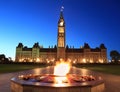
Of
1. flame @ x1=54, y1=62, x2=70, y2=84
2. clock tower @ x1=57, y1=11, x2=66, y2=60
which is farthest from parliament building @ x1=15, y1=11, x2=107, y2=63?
flame @ x1=54, y1=62, x2=70, y2=84

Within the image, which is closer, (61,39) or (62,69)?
(62,69)

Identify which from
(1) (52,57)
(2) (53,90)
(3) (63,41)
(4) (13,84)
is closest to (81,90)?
(2) (53,90)

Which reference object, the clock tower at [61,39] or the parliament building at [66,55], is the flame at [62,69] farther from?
the parliament building at [66,55]

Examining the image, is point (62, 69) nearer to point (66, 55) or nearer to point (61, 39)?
point (61, 39)

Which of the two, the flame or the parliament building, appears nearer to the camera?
the flame

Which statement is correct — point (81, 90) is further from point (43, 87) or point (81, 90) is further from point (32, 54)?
point (32, 54)

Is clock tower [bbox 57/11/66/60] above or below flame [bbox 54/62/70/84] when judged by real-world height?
above

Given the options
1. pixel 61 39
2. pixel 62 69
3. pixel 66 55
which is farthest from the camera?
pixel 66 55

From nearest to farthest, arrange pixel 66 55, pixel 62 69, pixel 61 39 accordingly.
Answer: pixel 62 69, pixel 61 39, pixel 66 55

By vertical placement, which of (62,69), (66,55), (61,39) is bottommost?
(62,69)

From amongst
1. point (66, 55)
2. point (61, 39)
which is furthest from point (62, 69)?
point (66, 55)

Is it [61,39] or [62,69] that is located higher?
[61,39]

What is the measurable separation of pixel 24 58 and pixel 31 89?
134278 mm

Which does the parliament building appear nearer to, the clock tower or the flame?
the clock tower
